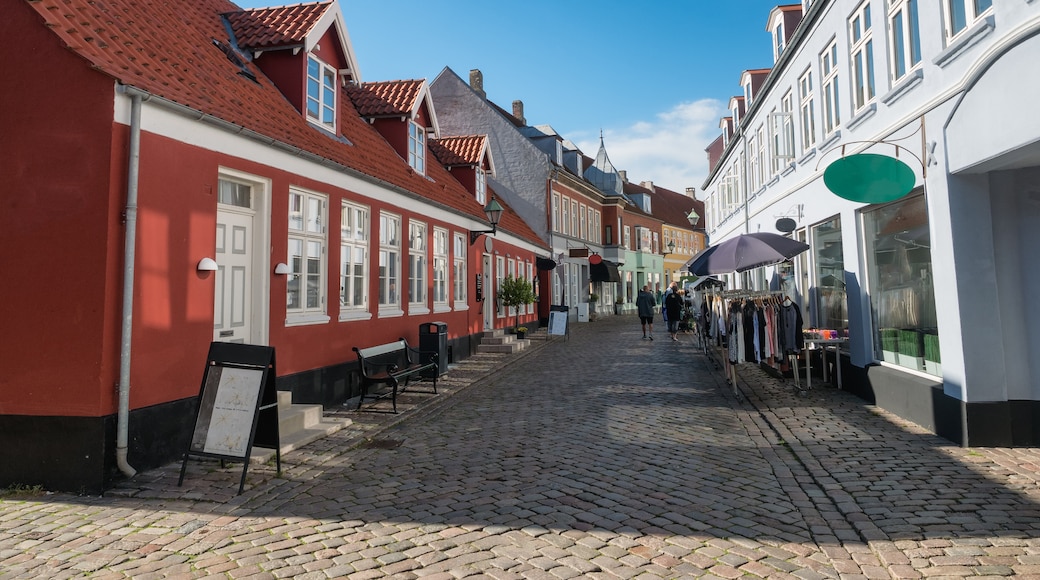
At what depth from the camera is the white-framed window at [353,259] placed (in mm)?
9180

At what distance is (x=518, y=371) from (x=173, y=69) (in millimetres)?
8374

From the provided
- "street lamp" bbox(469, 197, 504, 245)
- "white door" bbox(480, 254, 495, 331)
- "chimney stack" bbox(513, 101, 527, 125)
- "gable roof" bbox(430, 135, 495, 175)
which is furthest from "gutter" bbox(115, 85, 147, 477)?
"chimney stack" bbox(513, 101, 527, 125)

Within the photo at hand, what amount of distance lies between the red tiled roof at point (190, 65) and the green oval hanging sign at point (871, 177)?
6.49 m

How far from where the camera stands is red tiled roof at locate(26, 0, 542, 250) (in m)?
5.36

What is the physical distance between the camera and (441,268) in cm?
1356

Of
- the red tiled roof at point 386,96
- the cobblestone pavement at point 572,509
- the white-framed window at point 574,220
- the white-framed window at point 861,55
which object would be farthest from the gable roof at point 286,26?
the white-framed window at point 574,220

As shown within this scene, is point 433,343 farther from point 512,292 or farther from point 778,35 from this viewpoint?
point 778,35

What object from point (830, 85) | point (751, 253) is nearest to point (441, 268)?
point (751, 253)

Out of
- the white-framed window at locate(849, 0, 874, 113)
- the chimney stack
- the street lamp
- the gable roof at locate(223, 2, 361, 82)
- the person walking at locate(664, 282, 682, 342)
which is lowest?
the person walking at locate(664, 282, 682, 342)

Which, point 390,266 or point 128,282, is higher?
point 390,266

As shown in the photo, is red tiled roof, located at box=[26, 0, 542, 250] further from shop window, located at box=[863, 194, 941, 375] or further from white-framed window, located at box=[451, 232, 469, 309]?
shop window, located at box=[863, 194, 941, 375]

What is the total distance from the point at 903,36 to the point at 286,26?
28.0 feet

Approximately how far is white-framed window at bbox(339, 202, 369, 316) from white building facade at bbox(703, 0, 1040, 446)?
6655 millimetres

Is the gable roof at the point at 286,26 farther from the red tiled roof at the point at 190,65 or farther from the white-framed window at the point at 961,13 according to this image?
the white-framed window at the point at 961,13
